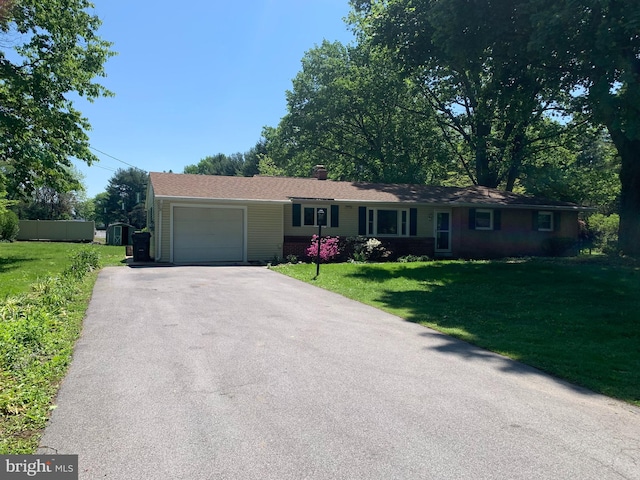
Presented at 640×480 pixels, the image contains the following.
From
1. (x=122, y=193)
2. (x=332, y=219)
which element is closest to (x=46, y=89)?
(x=332, y=219)

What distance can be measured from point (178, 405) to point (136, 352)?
1.87 meters

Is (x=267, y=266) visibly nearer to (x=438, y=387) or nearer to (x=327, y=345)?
(x=327, y=345)

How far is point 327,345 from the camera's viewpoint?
5.94 metres

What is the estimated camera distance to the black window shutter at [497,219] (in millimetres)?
20250

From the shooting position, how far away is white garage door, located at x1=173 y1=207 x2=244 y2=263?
56.8 feet

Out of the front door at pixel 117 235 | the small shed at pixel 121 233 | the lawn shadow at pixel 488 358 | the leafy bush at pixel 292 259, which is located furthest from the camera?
the front door at pixel 117 235

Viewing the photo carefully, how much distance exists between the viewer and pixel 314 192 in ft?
65.1

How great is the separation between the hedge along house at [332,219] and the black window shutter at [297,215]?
44 mm

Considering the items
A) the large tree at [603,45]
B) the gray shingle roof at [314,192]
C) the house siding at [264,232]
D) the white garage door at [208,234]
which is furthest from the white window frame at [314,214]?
the large tree at [603,45]

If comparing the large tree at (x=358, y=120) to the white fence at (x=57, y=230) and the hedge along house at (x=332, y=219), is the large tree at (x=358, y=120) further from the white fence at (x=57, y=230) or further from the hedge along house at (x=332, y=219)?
the white fence at (x=57, y=230)

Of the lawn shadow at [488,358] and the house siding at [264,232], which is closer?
the lawn shadow at [488,358]

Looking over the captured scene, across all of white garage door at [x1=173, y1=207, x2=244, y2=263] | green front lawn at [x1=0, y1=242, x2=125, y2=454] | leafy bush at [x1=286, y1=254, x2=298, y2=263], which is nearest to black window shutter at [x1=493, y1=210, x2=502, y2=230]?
leafy bush at [x1=286, y1=254, x2=298, y2=263]

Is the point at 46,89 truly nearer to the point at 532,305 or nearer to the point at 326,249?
the point at 326,249

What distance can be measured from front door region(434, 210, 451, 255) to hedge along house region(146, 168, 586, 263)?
A: 47 millimetres
